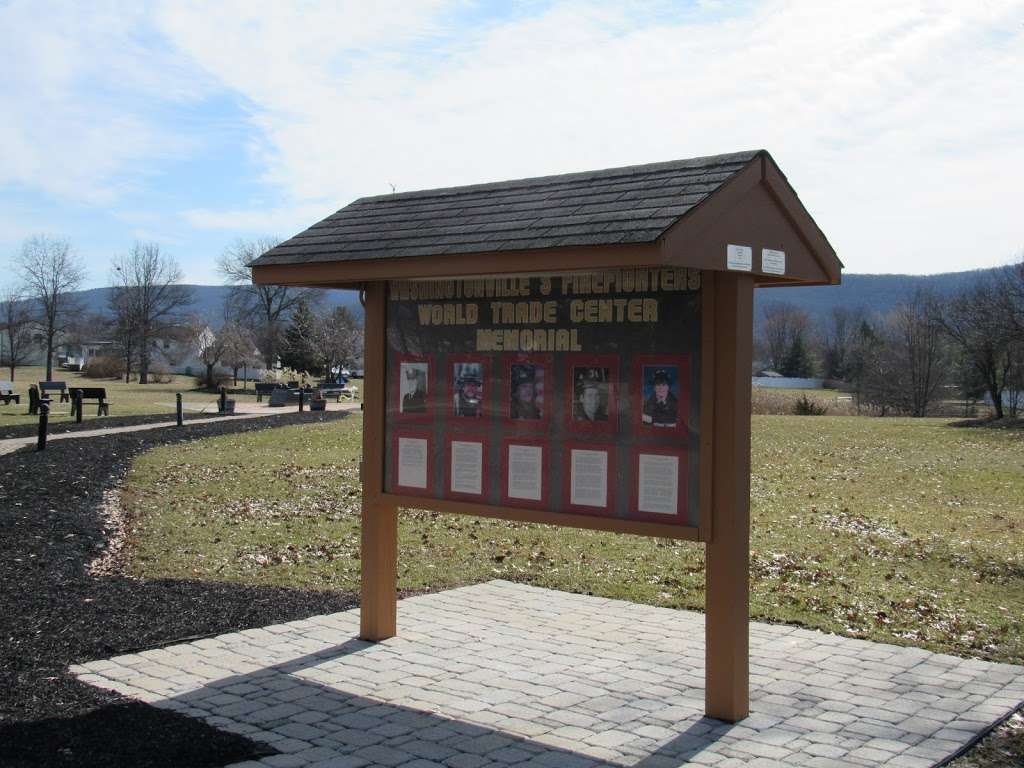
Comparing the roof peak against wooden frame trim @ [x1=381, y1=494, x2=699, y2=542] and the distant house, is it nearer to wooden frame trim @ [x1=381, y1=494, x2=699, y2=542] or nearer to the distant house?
wooden frame trim @ [x1=381, y1=494, x2=699, y2=542]

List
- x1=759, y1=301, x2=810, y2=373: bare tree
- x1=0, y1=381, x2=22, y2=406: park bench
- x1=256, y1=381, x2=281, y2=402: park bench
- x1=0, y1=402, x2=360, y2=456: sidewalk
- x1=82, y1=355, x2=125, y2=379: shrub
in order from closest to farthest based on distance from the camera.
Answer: x1=0, y1=402, x2=360, y2=456: sidewalk → x1=0, y1=381, x2=22, y2=406: park bench → x1=256, y1=381, x2=281, y2=402: park bench → x1=82, y1=355, x2=125, y2=379: shrub → x1=759, y1=301, x2=810, y2=373: bare tree

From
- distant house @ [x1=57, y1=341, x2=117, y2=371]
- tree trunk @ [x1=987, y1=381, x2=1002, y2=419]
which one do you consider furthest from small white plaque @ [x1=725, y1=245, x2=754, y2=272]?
distant house @ [x1=57, y1=341, x2=117, y2=371]

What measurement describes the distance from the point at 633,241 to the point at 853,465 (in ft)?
59.5

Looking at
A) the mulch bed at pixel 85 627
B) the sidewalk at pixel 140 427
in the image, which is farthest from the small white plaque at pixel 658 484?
the sidewalk at pixel 140 427

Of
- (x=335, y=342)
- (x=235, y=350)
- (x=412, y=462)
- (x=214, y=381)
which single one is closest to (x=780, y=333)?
(x=335, y=342)

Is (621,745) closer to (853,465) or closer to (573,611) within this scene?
(573,611)

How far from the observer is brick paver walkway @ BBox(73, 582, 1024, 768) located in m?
5.55

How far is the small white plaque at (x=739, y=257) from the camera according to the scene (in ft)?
19.7

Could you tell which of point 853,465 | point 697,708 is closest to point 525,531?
point 697,708

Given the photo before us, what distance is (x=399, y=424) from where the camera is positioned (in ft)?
25.4

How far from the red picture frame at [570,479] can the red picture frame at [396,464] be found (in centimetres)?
119

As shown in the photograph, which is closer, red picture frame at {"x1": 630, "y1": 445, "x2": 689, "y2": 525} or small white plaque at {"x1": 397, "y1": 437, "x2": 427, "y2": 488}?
red picture frame at {"x1": 630, "y1": 445, "x2": 689, "y2": 525}

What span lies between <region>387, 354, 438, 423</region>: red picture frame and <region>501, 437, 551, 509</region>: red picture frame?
771mm

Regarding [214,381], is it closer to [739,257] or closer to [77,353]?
[77,353]
